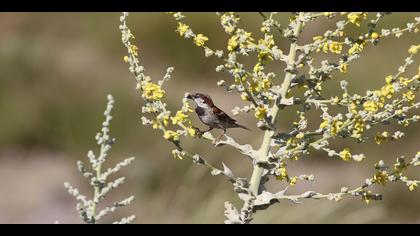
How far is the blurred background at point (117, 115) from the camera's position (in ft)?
34.1

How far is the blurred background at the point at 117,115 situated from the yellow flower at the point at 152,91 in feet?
10.7

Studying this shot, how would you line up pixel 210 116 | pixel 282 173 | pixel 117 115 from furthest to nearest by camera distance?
pixel 117 115 → pixel 210 116 → pixel 282 173

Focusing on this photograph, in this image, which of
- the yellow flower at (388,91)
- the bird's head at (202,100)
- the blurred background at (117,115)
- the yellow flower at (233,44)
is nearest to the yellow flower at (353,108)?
the yellow flower at (388,91)

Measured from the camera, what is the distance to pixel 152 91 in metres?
3.30

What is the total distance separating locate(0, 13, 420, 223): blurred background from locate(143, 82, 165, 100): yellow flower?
327 cm

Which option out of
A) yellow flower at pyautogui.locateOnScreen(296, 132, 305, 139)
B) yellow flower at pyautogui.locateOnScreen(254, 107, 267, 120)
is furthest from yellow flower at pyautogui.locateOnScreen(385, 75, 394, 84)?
yellow flower at pyautogui.locateOnScreen(254, 107, 267, 120)

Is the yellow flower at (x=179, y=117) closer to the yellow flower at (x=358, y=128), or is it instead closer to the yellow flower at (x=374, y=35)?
the yellow flower at (x=358, y=128)

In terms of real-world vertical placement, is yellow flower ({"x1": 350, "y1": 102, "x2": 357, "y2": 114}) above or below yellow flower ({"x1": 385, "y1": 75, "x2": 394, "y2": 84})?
below

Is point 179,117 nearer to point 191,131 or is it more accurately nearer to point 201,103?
point 191,131

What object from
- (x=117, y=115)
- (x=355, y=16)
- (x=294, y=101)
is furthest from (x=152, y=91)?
(x=117, y=115)

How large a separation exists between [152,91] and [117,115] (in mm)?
9203

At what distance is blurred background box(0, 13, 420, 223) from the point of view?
1038cm

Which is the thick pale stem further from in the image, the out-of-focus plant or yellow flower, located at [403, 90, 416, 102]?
yellow flower, located at [403, 90, 416, 102]
